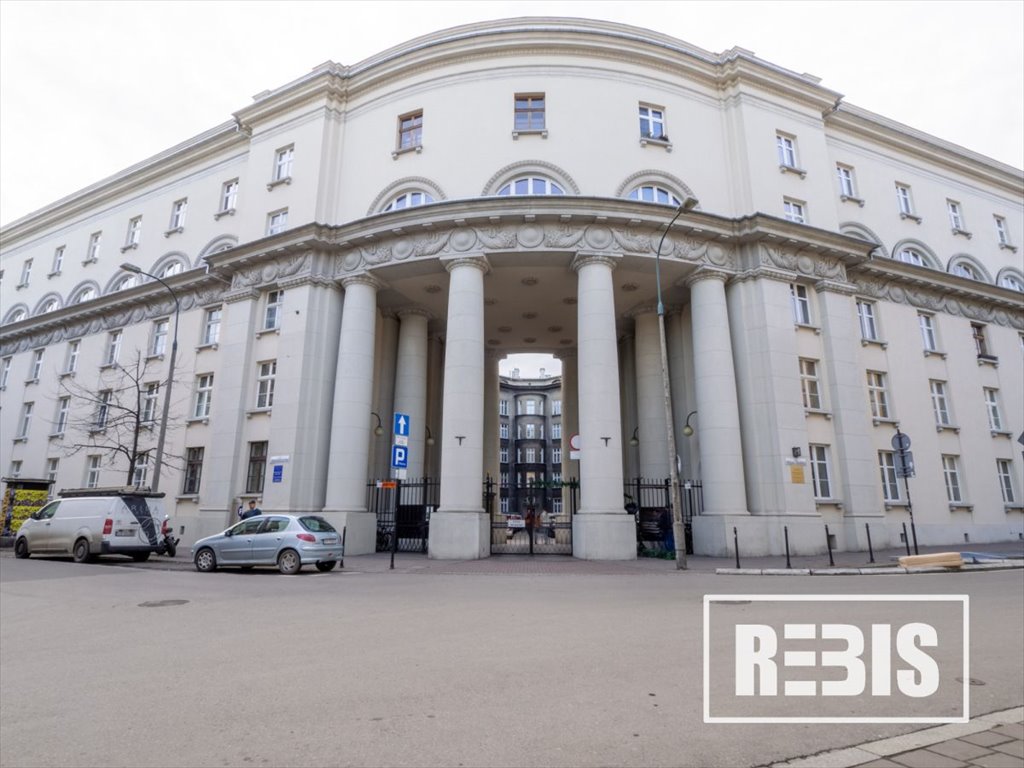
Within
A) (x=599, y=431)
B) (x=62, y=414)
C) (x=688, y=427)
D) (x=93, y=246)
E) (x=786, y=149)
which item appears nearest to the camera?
(x=599, y=431)

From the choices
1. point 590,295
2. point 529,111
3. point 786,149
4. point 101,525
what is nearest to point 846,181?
point 786,149

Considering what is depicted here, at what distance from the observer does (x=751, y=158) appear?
77.9ft

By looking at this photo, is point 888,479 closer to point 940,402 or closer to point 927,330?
point 940,402

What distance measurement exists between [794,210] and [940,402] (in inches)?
433

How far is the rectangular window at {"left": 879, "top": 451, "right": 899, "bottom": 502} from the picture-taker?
75.4 feet

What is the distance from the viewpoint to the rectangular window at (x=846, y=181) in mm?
27219

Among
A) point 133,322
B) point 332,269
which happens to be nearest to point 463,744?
point 332,269

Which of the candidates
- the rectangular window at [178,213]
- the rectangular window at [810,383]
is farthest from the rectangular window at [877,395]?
the rectangular window at [178,213]

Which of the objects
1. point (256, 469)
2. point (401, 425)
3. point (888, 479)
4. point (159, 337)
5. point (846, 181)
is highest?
point (846, 181)

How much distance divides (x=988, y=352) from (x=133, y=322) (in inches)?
1683

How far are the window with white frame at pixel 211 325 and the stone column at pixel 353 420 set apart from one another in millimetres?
7941

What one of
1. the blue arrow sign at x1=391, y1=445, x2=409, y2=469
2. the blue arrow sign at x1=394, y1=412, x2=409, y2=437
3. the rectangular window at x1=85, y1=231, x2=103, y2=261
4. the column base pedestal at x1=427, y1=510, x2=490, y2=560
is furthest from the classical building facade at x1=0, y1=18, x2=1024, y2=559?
the rectangular window at x1=85, y1=231, x2=103, y2=261

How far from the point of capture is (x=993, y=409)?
26.9m

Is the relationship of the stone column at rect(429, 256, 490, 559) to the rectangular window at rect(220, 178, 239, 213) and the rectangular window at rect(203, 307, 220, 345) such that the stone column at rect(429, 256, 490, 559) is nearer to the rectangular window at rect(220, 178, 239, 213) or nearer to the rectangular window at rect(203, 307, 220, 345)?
the rectangular window at rect(203, 307, 220, 345)
